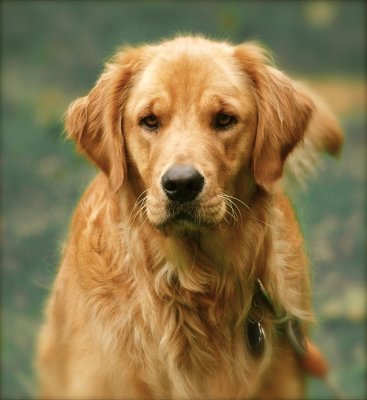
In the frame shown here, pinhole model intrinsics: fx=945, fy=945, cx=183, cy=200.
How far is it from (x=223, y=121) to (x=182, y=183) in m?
0.46

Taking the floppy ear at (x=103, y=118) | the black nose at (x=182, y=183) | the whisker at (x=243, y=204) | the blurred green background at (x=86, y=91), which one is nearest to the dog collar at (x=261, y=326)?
the whisker at (x=243, y=204)

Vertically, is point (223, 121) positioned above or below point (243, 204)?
above

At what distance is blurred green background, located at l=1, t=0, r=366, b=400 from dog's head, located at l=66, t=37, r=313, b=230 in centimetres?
257

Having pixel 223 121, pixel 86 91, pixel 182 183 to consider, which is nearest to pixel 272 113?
pixel 223 121

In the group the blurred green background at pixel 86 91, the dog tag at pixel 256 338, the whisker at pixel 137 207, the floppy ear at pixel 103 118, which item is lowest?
the blurred green background at pixel 86 91

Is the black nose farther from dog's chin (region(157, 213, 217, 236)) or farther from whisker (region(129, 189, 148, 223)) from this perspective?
whisker (region(129, 189, 148, 223))

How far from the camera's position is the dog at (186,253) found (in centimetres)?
432

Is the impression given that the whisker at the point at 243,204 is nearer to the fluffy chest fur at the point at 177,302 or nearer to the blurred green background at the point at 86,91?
the fluffy chest fur at the point at 177,302

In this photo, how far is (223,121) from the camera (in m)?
4.27

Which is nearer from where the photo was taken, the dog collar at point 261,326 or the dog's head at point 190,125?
the dog's head at point 190,125

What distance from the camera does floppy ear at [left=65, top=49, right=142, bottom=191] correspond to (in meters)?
4.44

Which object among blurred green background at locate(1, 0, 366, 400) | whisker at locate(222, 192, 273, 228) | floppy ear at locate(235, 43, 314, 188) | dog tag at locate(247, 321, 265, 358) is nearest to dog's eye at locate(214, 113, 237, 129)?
floppy ear at locate(235, 43, 314, 188)

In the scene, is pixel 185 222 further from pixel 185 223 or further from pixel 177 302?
pixel 177 302

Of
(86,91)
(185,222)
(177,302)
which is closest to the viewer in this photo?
(185,222)
